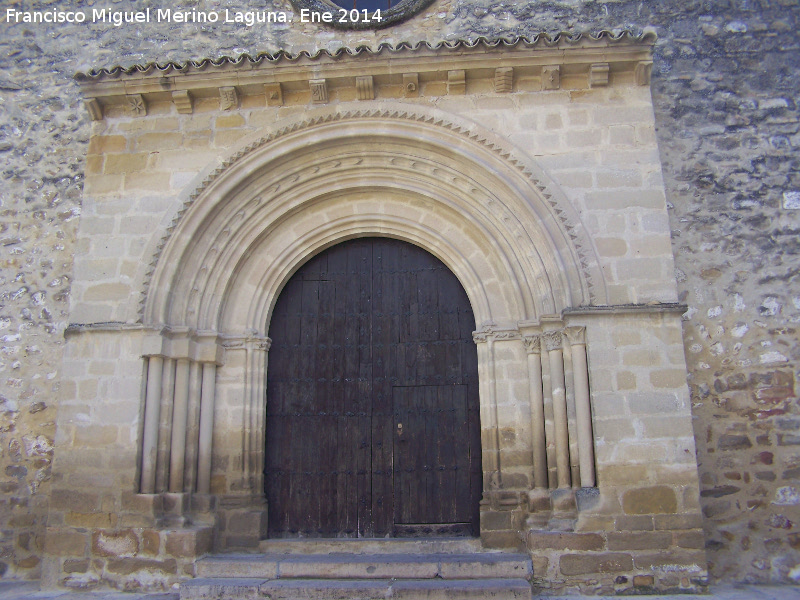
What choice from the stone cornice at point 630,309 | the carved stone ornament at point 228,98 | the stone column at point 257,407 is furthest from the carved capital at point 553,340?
the carved stone ornament at point 228,98

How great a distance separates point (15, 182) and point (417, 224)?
12.8 ft

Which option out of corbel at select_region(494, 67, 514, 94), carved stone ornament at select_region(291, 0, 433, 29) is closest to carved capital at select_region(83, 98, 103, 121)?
carved stone ornament at select_region(291, 0, 433, 29)

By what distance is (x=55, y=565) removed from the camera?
504 cm

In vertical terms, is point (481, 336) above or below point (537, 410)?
above

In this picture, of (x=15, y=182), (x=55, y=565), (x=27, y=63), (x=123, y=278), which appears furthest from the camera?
(x=27, y=63)

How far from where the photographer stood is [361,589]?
14.9ft

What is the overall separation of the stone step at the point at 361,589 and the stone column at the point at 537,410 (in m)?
0.88

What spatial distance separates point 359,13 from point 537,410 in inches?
171

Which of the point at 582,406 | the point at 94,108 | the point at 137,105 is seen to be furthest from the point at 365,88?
the point at 582,406

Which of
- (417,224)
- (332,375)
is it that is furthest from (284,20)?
(332,375)

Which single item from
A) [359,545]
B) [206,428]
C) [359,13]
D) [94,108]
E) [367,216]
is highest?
[359,13]

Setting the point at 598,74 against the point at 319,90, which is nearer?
the point at 598,74

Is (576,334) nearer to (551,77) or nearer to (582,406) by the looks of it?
(582,406)

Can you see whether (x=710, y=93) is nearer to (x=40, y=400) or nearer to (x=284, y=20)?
(x=284, y=20)
